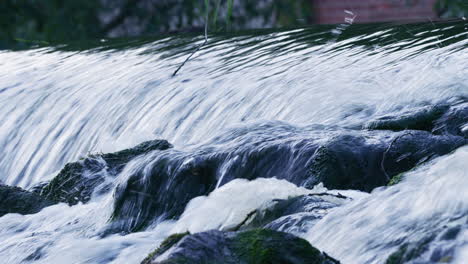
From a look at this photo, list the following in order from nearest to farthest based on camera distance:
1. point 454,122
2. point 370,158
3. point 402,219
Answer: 1. point 402,219
2. point 370,158
3. point 454,122

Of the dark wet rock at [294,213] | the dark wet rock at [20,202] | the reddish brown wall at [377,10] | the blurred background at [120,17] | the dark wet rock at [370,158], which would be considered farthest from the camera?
the blurred background at [120,17]

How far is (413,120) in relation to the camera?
4.30m

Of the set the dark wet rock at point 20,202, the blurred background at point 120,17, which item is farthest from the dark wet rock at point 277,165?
the blurred background at point 120,17

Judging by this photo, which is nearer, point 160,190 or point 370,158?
point 370,158

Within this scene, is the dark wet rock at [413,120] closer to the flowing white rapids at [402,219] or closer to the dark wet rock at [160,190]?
the dark wet rock at [160,190]

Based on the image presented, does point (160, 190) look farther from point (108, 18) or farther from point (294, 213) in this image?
point (108, 18)

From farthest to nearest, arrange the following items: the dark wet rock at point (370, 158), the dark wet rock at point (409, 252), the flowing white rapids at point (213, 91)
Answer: the flowing white rapids at point (213, 91), the dark wet rock at point (370, 158), the dark wet rock at point (409, 252)

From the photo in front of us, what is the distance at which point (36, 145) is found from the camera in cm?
610

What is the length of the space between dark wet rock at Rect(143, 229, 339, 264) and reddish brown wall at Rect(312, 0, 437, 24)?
7.82 m

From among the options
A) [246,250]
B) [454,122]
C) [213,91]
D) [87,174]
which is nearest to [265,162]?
[454,122]

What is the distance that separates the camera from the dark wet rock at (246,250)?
2.66 m

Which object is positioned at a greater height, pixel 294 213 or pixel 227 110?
pixel 294 213

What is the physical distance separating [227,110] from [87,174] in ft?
3.35

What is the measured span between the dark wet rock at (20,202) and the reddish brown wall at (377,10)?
6.37 meters
